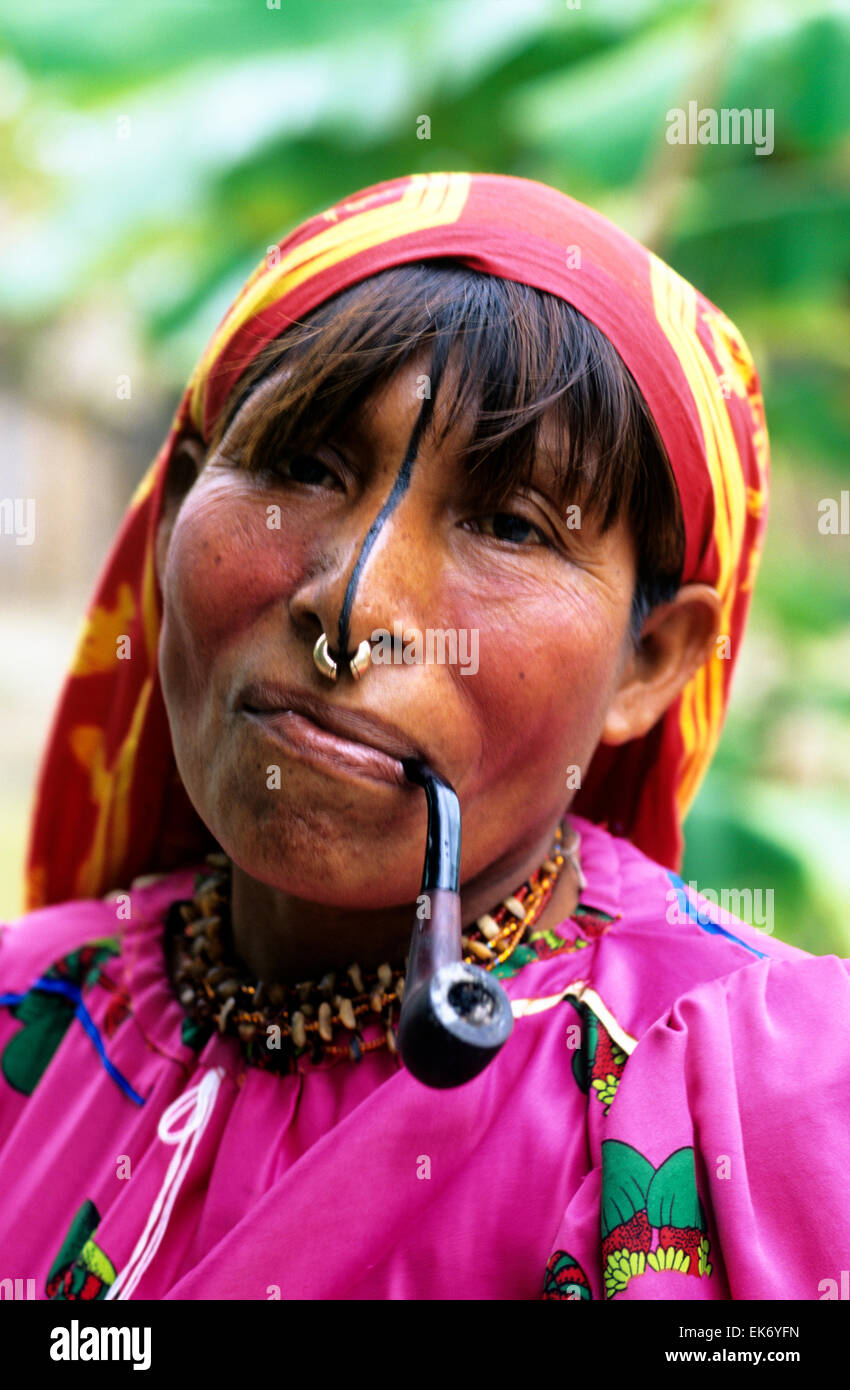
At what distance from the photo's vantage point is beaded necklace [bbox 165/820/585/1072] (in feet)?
4.60

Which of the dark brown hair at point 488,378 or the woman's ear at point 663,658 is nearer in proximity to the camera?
the dark brown hair at point 488,378

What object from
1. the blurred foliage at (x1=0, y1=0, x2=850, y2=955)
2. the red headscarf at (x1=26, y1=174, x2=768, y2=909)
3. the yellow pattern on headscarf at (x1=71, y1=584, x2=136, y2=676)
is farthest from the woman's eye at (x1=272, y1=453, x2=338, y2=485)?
the blurred foliage at (x1=0, y1=0, x2=850, y2=955)

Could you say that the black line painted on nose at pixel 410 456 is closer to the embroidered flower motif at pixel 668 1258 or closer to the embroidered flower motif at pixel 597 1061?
the embroidered flower motif at pixel 597 1061

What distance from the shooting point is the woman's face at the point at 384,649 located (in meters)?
1.22

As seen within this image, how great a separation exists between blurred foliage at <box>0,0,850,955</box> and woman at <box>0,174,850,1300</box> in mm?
2758

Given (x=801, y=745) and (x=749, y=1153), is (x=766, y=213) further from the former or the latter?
(x=749, y=1153)

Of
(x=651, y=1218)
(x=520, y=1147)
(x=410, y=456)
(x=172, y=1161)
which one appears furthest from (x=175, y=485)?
(x=651, y=1218)

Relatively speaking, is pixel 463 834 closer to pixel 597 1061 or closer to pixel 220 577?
pixel 597 1061

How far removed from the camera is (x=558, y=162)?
4691 millimetres

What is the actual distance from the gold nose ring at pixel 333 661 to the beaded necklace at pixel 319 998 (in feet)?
1.22

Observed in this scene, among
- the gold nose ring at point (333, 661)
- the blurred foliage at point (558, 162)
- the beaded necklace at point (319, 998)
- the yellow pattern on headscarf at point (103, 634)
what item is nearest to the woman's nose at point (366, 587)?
the gold nose ring at point (333, 661)

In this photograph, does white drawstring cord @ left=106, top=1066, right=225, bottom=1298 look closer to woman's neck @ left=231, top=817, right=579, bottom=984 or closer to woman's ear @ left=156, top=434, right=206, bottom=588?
woman's neck @ left=231, top=817, right=579, bottom=984

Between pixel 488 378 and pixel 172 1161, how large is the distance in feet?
2.98
